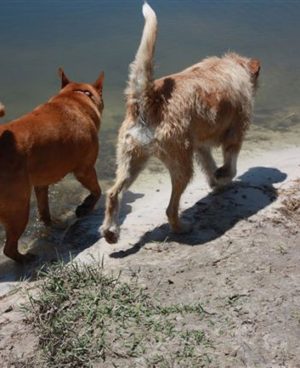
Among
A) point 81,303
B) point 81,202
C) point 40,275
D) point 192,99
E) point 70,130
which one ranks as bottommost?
point 81,202

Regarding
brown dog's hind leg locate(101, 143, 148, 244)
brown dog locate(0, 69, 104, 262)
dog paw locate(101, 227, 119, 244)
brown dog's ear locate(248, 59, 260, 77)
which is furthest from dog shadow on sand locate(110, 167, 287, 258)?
brown dog's ear locate(248, 59, 260, 77)

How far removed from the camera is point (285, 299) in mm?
3861

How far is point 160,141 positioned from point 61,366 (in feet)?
6.54

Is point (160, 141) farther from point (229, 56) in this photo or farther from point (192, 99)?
point (229, 56)

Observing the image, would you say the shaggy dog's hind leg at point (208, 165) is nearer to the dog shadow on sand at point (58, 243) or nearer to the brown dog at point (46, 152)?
the dog shadow on sand at point (58, 243)

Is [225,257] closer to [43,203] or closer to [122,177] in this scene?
[122,177]

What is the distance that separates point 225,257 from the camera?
4508 millimetres

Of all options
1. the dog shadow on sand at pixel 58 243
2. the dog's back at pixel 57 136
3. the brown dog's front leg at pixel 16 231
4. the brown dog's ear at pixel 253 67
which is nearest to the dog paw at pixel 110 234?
the dog shadow on sand at pixel 58 243

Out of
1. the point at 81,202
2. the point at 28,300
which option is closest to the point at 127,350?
the point at 28,300

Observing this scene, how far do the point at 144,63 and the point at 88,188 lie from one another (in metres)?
1.97

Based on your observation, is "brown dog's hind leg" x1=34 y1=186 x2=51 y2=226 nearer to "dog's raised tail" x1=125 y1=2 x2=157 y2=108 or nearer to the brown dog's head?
the brown dog's head

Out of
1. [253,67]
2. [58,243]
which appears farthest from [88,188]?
[253,67]

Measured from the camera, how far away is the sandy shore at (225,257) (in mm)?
3564

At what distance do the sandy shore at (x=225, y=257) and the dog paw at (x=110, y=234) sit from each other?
0.08 m
